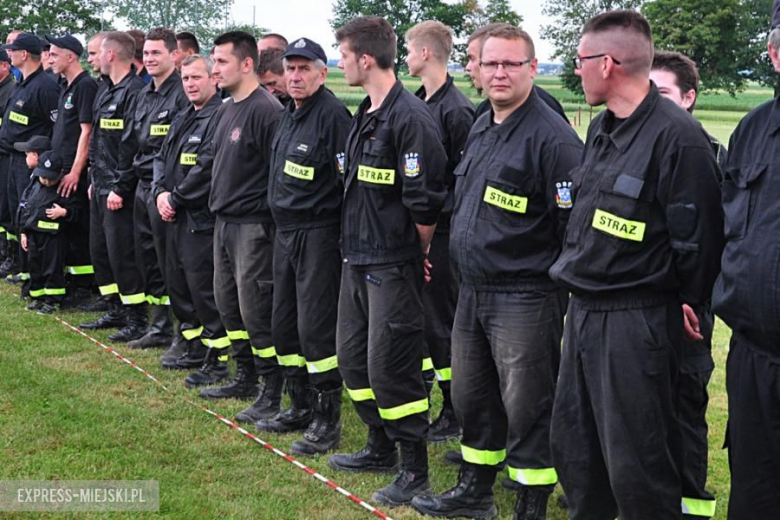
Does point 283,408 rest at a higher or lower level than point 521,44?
lower

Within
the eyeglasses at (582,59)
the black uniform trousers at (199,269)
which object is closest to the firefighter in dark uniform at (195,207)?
the black uniform trousers at (199,269)

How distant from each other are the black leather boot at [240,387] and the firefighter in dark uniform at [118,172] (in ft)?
6.77

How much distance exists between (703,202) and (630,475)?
1117mm

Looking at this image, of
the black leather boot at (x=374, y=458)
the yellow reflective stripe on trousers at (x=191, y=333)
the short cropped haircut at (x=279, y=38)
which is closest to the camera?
the black leather boot at (x=374, y=458)

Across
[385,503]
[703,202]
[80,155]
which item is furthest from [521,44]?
[80,155]

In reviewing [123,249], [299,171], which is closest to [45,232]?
[123,249]

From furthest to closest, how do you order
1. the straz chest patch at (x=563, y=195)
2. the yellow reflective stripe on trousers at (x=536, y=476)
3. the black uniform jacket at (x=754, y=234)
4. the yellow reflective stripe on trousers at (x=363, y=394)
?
the yellow reflective stripe on trousers at (x=363, y=394)
the yellow reflective stripe on trousers at (x=536, y=476)
the straz chest patch at (x=563, y=195)
the black uniform jacket at (x=754, y=234)

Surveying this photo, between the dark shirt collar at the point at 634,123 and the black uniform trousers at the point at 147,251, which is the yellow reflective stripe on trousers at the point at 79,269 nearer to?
the black uniform trousers at the point at 147,251

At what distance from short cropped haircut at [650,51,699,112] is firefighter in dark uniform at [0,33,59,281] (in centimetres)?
744

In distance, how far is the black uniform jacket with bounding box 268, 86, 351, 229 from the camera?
6.09 meters

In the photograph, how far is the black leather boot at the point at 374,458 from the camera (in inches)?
232

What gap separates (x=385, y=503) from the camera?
17.7ft

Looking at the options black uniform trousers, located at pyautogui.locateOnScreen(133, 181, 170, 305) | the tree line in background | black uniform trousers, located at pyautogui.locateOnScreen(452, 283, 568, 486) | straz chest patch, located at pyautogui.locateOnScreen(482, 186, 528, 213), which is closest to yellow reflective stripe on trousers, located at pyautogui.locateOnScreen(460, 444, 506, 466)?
black uniform trousers, located at pyautogui.locateOnScreen(452, 283, 568, 486)

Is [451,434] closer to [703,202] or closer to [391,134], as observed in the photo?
[391,134]
